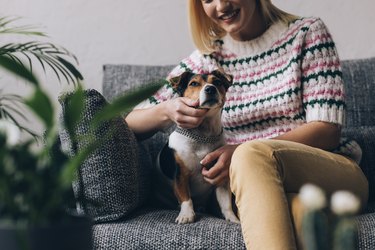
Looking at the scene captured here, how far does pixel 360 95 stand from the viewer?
2.18 meters

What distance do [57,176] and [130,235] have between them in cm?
93

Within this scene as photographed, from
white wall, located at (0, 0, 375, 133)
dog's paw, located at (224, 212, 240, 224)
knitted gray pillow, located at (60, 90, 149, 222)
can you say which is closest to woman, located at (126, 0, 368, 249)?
dog's paw, located at (224, 212, 240, 224)

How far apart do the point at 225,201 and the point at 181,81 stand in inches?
14.7

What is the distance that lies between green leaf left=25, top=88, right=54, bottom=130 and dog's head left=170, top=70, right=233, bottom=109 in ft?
3.80

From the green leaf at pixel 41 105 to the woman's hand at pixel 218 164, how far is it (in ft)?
3.67

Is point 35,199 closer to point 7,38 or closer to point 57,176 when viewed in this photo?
point 57,176

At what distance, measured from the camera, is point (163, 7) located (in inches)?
103

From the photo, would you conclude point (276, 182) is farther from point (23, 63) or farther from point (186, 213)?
point (23, 63)

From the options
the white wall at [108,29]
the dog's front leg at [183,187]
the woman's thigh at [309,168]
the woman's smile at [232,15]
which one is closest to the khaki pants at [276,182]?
the woman's thigh at [309,168]

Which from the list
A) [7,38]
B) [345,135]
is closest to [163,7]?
[7,38]

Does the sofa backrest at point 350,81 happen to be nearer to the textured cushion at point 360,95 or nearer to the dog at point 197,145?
the textured cushion at point 360,95

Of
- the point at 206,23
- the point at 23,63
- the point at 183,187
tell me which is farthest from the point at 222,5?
the point at 23,63

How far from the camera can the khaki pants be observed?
129cm

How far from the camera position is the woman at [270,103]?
4.92 ft
